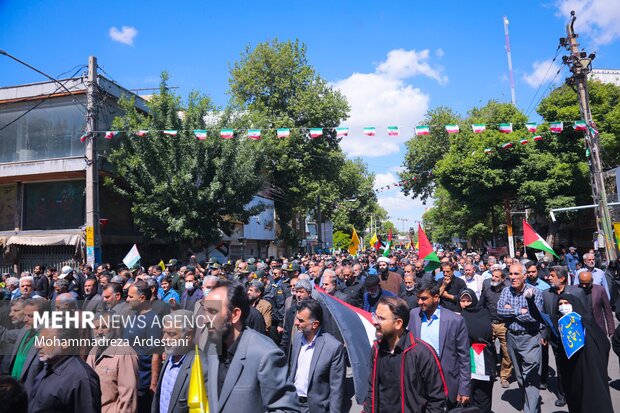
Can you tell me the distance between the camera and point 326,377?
12.9 ft

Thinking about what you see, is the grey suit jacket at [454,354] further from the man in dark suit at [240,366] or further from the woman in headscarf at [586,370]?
the man in dark suit at [240,366]

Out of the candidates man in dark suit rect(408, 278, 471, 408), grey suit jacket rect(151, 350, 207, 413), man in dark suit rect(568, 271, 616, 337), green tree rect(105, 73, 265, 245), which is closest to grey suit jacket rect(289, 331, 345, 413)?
man in dark suit rect(408, 278, 471, 408)

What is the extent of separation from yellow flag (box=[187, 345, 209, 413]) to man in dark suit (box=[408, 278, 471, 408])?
2.40 meters

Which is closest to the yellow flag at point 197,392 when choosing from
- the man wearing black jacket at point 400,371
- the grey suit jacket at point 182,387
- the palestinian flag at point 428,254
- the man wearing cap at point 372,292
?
the grey suit jacket at point 182,387

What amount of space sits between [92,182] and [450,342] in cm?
1281

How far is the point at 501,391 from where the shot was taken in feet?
22.5

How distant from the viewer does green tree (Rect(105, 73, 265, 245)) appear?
18078 millimetres

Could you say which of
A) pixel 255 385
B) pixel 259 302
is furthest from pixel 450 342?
pixel 259 302

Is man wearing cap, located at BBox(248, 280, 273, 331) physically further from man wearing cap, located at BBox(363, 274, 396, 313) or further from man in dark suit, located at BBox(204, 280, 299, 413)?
man in dark suit, located at BBox(204, 280, 299, 413)

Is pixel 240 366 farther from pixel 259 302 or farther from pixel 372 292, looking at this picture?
pixel 372 292

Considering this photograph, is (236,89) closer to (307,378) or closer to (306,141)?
(306,141)

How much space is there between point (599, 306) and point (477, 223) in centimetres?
3547

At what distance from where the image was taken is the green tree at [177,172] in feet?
59.3

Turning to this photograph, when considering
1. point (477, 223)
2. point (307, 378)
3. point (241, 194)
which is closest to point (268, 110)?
point (241, 194)
